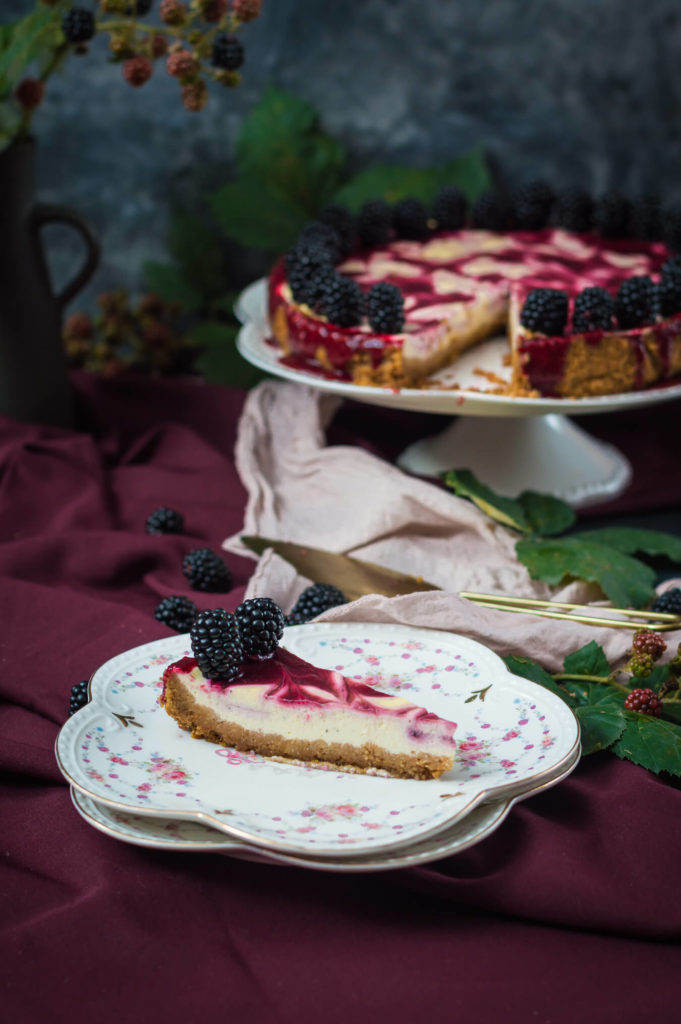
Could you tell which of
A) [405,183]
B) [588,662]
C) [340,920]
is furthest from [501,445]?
[340,920]

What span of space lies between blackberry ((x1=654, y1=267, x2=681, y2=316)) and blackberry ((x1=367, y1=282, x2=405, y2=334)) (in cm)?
36

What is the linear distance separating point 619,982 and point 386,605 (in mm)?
423

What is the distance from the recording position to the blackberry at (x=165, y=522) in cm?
140

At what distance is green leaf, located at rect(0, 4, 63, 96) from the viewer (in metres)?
1.35

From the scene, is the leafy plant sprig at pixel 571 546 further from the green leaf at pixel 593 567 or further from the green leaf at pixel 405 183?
the green leaf at pixel 405 183

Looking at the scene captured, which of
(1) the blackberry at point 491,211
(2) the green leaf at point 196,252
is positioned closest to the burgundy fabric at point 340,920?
(1) the blackberry at point 491,211

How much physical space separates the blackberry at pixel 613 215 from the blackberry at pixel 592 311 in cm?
45

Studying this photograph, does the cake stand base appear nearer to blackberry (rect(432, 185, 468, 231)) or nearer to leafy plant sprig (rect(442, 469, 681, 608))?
leafy plant sprig (rect(442, 469, 681, 608))

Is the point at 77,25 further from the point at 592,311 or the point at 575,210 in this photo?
the point at 575,210

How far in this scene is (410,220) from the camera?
1793 millimetres

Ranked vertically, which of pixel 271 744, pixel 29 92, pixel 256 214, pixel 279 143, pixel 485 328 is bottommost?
pixel 271 744

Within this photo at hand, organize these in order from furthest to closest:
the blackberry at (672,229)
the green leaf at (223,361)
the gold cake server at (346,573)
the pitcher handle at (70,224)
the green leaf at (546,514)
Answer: the green leaf at (223,361) < the blackberry at (672,229) < the pitcher handle at (70,224) < the green leaf at (546,514) < the gold cake server at (346,573)

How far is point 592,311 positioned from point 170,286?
3.46 feet

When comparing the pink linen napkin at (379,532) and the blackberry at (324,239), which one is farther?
the blackberry at (324,239)
